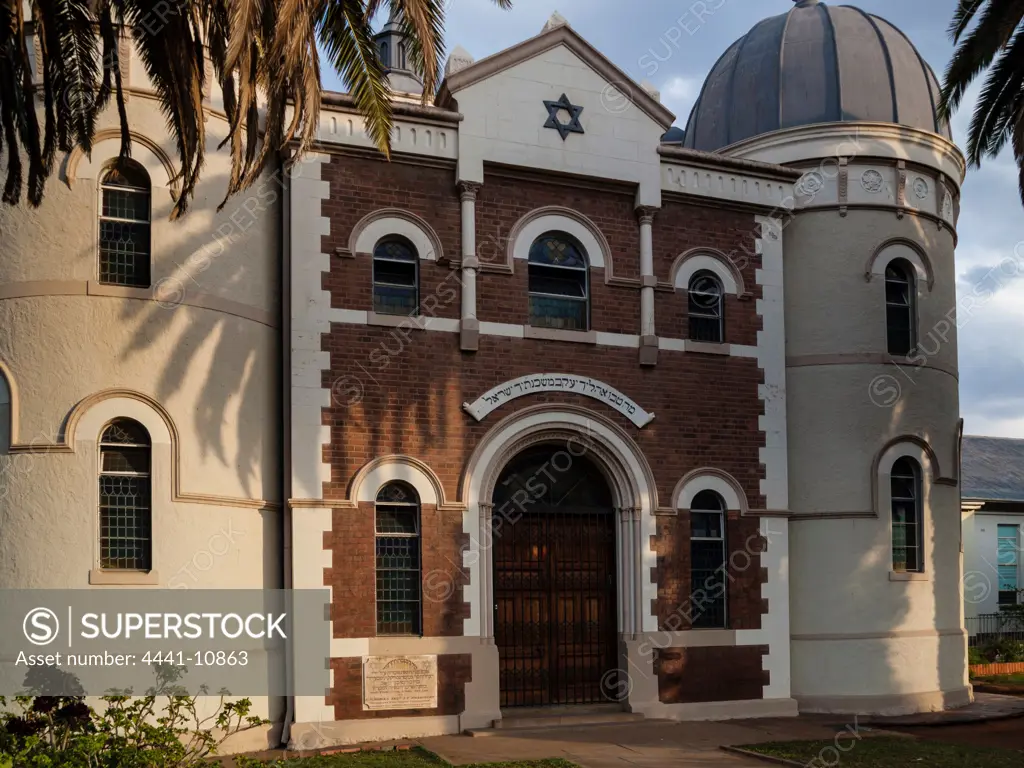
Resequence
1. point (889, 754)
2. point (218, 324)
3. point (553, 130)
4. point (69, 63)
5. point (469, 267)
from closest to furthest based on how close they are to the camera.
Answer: point (69, 63)
point (889, 754)
point (218, 324)
point (469, 267)
point (553, 130)

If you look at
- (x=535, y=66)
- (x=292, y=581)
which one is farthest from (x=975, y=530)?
(x=292, y=581)

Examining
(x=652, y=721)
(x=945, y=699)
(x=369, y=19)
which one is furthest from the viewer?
(x=945, y=699)

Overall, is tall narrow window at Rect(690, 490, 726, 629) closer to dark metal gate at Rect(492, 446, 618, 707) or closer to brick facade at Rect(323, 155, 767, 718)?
brick facade at Rect(323, 155, 767, 718)

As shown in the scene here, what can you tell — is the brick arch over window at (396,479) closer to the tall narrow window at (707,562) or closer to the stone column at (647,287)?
the stone column at (647,287)

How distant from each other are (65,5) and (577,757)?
32.3ft

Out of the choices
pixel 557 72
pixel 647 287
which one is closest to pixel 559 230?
pixel 647 287

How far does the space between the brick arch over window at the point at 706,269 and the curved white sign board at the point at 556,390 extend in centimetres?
204

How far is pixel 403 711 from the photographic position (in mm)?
15727

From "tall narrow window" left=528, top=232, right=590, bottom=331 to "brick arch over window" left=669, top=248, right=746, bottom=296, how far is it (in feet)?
4.79

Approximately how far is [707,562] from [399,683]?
5112mm

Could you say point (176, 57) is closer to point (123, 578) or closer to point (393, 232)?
point (393, 232)

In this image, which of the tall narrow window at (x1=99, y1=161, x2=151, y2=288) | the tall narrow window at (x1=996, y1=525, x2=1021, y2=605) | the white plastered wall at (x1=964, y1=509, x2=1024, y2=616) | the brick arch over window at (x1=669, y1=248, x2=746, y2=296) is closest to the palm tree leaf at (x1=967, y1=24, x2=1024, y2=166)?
the brick arch over window at (x1=669, y1=248, x2=746, y2=296)

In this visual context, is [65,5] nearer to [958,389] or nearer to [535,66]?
[535,66]

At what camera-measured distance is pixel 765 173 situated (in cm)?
→ 1917
